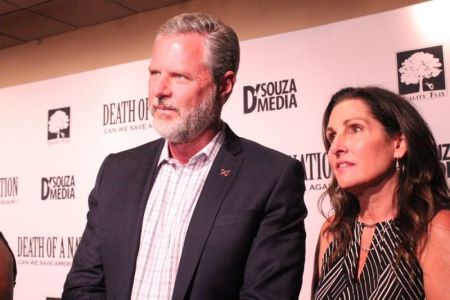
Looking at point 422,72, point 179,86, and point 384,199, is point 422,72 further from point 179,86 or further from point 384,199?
point 179,86

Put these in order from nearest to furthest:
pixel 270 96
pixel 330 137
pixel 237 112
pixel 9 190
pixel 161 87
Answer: pixel 161 87, pixel 330 137, pixel 270 96, pixel 237 112, pixel 9 190

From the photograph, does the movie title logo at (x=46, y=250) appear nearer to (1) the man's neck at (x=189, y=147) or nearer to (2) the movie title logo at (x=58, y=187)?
(2) the movie title logo at (x=58, y=187)

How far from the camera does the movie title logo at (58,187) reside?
12.4 feet

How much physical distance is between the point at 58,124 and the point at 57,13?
1.23 m

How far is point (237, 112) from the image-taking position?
3037 millimetres

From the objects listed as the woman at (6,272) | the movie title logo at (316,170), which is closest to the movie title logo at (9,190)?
the movie title logo at (316,170)

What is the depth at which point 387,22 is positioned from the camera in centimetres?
255

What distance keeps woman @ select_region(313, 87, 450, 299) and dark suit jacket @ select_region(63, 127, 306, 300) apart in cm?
25

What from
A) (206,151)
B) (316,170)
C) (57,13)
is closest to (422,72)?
(316,170)

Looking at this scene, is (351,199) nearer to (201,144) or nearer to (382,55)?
(201,144)

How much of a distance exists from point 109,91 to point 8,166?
1136 millimetres

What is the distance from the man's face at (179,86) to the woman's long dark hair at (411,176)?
1.83 feet

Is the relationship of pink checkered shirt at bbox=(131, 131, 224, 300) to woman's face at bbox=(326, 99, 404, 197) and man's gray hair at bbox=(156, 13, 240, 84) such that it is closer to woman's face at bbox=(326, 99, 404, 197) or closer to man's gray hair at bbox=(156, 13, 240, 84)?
man's gray hair at bbox=(156, 13, 240, 84)

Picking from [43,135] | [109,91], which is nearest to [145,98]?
[109,91]
